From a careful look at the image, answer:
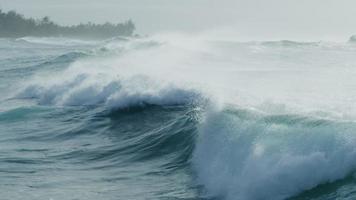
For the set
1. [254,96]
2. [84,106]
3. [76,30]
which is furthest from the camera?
[76,30]

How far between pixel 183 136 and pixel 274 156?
12.8ft

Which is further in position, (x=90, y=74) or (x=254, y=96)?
(x=90, y=74)

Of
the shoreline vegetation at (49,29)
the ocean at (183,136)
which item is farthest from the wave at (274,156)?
the shoreline vegetation at (49,29)

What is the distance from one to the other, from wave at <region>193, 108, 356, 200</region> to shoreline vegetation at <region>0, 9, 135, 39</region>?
90.4 meters

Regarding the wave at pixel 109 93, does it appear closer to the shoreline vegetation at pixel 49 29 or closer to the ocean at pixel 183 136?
the ocean at pixel 183 136

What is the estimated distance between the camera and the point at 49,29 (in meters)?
106

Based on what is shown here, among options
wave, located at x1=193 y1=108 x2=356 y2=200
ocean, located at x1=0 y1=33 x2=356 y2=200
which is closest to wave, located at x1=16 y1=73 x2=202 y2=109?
ocean, located at x1=0 y1=33 x2=356 y2=200

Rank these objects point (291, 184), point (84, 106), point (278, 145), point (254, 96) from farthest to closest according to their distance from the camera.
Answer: point (84, 106) → point (254, 96) → point (278, 145) → point (291, 184)

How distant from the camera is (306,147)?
8383 millimetres

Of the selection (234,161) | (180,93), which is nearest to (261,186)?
(234,161)

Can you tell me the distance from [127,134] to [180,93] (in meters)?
2.00

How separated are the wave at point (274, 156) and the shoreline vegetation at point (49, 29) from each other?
296 ft

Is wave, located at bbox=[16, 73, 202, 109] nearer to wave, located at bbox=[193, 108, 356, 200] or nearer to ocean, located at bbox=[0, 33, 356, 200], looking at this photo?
ocean, located at bbox=[0, 33, 356, 200]

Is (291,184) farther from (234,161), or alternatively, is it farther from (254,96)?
(254,96)
